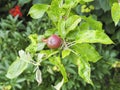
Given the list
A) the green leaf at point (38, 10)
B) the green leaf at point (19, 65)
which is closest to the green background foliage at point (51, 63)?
the green leaf at point (38, 10)

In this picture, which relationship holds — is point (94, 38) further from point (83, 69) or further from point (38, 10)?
point (38, 10)

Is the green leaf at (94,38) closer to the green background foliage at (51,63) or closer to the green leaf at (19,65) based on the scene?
the green leaf at (19,65)

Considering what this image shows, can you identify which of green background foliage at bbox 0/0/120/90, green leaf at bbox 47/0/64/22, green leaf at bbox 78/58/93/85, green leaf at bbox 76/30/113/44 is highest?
green leaf at bbox 47/0/64/22

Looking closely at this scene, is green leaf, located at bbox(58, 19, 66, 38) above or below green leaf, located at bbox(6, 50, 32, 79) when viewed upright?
above

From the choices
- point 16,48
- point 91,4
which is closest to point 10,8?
point 16,48

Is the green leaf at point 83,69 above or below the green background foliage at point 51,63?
above

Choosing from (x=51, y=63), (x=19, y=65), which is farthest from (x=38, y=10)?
(x=51, y=63)

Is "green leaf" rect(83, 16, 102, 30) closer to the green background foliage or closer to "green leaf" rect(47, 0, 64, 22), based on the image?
"green leaf" rect(47, 0, 64, 22)

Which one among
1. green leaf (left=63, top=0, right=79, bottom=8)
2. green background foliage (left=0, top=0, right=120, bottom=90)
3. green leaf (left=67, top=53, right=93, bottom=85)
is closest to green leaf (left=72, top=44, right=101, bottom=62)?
green leaf (left=67, top=53, right=93, bottom=85)

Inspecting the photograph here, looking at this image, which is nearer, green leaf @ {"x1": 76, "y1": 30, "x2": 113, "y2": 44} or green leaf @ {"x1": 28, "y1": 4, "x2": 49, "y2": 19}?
green leaf @ {"x1": 76, "y1": 30, "x2": 113, "y2": 44}

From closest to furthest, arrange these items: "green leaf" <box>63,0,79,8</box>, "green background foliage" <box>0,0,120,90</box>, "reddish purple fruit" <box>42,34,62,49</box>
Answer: "reddish purple fruit" <box>42,34,62,49</box>, "green leaf" <box>63,0,79,8</box>, "green background foliage" <box>0,0,120,90</box>

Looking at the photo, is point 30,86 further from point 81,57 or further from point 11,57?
point 81,57
